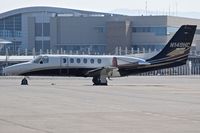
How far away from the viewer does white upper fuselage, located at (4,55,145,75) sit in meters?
50.3

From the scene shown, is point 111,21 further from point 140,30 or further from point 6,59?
point 6,59

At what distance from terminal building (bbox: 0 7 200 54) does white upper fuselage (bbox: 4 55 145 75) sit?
207ft

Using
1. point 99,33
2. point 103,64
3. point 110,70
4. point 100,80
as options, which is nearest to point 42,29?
point 99,33

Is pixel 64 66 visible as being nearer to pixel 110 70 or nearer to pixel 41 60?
pixel 41 60

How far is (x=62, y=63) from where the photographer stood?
50938 mm

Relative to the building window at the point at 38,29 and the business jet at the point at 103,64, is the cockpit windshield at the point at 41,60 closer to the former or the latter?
the business jet at the point at 103,64

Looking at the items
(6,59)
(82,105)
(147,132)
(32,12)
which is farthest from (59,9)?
(147,132)

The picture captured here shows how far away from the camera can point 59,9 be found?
14762 cm

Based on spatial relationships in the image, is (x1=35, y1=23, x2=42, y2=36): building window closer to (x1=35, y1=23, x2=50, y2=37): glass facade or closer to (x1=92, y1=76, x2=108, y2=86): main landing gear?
(x1=35, y1=23, x2=50, y2=37): glass facade

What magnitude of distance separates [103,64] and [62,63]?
3651mm

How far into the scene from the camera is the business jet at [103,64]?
166 feet

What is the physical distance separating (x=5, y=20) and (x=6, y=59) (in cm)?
6693

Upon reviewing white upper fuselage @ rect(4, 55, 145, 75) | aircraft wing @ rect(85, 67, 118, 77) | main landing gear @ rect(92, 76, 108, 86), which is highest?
white upper fuselage @ rect(4, 55, 145, 75)

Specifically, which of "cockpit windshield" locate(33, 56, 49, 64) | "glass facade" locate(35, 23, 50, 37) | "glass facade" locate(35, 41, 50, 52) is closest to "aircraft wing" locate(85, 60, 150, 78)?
"cockpit windshield" locate(33, 56, 49, 64)
